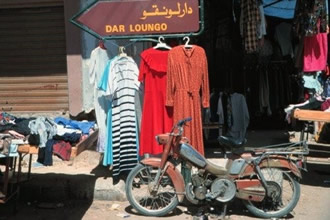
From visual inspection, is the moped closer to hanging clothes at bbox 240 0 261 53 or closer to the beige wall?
the beige wall

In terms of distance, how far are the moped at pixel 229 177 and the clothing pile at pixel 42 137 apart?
3.31ft

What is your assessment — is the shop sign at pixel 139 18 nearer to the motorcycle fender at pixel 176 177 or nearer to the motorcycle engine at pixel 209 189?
the motorcycle fender at pixel 176 177

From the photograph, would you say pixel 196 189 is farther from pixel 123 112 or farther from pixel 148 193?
pixel 123 112

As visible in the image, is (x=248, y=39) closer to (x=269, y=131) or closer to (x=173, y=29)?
(x=173, y=29)

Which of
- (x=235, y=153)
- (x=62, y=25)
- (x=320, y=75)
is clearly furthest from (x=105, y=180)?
(x=320, y=75)

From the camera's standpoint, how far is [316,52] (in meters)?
6.50

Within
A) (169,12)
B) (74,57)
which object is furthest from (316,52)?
(74,57)

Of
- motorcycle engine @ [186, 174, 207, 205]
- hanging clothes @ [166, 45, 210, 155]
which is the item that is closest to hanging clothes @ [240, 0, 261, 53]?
hanging clothes @ [166, 45, 210, 155]

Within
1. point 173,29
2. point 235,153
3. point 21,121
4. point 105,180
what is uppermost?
point 173,29

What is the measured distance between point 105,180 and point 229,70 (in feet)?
15.8

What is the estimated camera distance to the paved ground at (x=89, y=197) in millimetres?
5805

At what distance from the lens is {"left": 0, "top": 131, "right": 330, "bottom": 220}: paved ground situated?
5.80 m

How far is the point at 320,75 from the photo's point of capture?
6.71 m

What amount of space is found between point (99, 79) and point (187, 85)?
1195 millimetres
